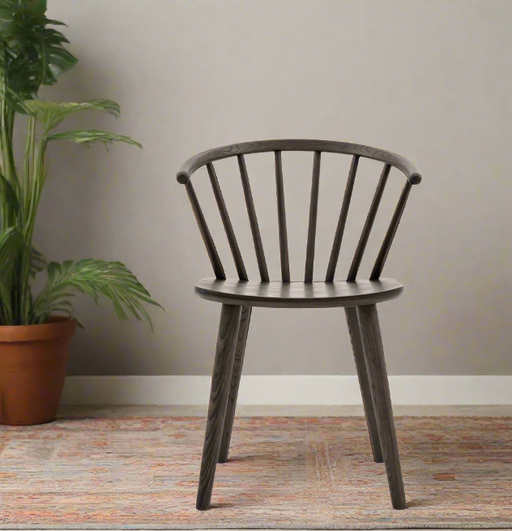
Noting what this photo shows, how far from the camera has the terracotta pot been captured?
1.99m

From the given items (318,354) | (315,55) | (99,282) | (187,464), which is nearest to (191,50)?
(315,55)

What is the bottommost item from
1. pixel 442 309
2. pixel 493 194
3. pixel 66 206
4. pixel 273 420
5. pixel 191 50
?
pixel 273 420

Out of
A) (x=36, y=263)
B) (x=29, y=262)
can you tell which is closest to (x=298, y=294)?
(x=29, y=262)

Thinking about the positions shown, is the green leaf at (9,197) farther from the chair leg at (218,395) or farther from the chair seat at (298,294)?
the chair leg at (218,395)

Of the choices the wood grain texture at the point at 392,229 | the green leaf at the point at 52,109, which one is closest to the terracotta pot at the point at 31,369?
the green leaf at the point at 52,109

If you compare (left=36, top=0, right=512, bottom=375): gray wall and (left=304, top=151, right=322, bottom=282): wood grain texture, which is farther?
(left=36, top=0, right=512, bottom=375): gray wall

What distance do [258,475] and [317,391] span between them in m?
0.69

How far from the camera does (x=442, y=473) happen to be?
1.65m

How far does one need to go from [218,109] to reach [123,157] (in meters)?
0.35

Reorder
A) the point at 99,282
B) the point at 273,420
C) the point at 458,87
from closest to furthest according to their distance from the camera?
the point at 99,282 < the point at 273,420 < the point at 458,87

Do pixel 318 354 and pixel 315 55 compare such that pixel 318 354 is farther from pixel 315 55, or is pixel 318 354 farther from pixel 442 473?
pixel 315 55

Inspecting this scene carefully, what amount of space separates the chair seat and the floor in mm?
734

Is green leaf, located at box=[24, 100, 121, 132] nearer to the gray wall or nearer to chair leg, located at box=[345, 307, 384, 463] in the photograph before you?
the gray wall

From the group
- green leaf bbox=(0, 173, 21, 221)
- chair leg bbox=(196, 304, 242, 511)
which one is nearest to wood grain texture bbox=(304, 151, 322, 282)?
chair leg bbox=(196, 304, 242, 511)
